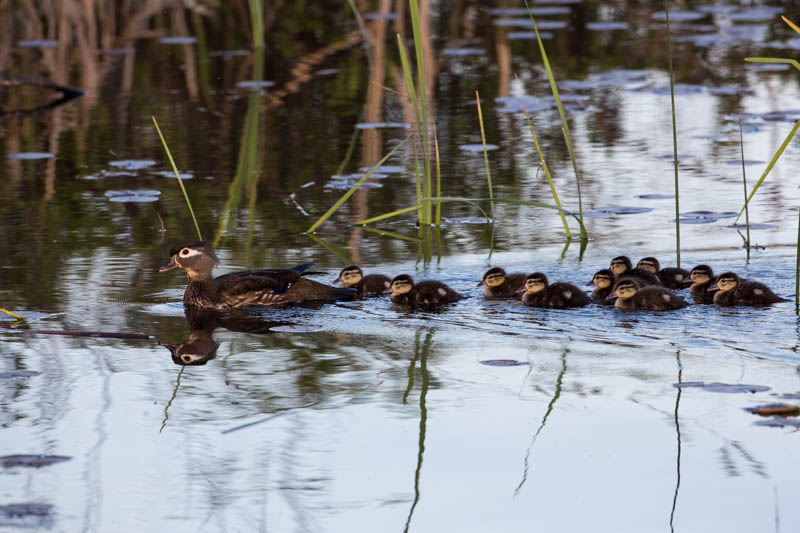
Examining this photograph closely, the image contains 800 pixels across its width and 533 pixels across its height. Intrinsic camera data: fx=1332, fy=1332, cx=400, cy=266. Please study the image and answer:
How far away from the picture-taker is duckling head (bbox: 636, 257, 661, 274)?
609 centimetres

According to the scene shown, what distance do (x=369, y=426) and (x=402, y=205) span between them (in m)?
3.67

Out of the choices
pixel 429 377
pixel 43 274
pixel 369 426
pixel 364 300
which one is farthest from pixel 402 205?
pixel 369 426

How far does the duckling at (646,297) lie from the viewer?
18.4 feet

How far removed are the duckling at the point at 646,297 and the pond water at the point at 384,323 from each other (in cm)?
13

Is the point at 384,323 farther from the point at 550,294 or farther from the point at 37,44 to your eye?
the point at 37,44

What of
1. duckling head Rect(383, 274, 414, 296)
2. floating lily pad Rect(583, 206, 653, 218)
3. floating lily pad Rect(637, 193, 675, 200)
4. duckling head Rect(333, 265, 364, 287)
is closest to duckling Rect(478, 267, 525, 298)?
duckling head Rect(383, 274, 414, 296)

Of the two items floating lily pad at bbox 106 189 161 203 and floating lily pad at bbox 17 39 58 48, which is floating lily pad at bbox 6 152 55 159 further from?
floating lily pad at bbox 17 39 58 48

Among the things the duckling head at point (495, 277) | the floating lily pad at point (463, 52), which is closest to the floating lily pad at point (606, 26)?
the floating lily pad at point (463, 52)

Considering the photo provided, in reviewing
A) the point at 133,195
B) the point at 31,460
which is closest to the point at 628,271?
the point at 31,460

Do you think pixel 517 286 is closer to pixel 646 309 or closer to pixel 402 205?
pixel 646 309

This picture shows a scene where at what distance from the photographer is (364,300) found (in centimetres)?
599

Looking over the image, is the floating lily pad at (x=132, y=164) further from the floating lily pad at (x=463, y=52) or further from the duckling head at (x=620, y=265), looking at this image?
the floating lily pad at (x=463, y=52)

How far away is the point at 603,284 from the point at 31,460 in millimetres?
2884

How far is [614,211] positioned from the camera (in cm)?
746
